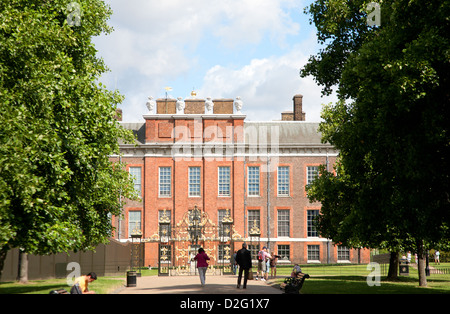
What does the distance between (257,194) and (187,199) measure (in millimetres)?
6225

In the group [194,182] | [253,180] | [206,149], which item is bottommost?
[194,182]

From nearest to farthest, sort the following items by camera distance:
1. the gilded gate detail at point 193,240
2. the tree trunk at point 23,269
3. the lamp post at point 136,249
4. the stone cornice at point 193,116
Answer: the tree trunk at point 23,269
the lamp post at point 136,249
the gilded gate detail at point 193,240
the stone cornice at point 193,116

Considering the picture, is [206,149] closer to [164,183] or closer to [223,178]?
[223,178]

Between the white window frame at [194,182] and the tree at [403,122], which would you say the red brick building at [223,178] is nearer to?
the white window frame at [194,182]

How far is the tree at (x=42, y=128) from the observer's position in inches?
582

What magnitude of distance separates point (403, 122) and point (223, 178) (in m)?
34.8

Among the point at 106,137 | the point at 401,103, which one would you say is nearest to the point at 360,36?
the point at 401,103

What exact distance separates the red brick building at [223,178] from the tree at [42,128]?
1163 inches

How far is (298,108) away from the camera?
5538 cm

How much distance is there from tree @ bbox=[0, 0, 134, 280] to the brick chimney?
36.8 meters

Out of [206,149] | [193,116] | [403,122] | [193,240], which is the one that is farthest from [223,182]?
[403,122]

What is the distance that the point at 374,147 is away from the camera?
57.6ft

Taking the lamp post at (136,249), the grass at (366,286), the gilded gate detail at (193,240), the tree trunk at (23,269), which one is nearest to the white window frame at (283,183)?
the gilded gate detail at (193,240)

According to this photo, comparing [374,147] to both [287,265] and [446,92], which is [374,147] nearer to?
[446,92]
